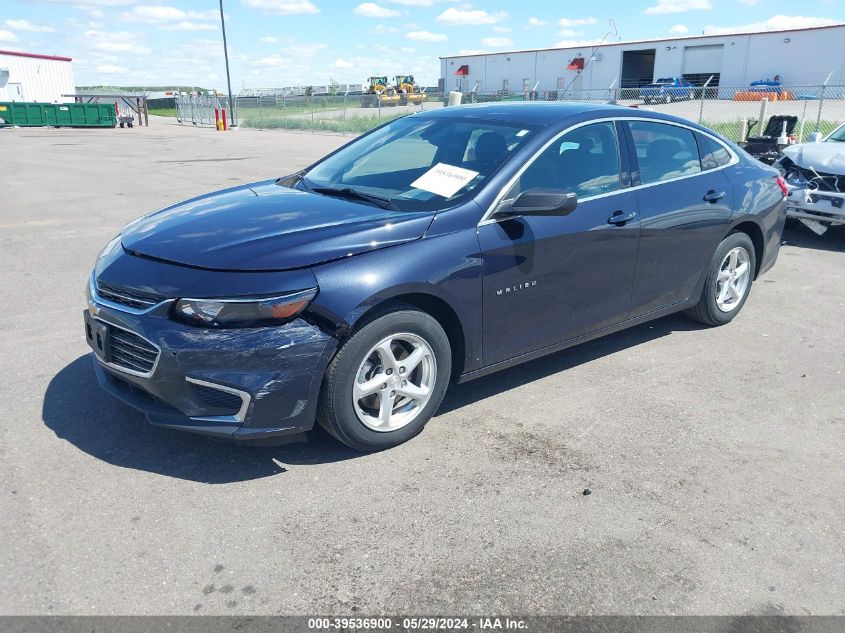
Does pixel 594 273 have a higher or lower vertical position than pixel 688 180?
lower

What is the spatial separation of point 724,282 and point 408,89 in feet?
191

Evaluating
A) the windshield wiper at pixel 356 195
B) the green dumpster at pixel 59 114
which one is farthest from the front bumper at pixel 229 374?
the green dumpster at pixel 59 114

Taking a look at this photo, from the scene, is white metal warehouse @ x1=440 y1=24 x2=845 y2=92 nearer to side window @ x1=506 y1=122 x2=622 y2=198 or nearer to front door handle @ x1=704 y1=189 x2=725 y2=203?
front door handle @ x1=704 y1=189 x2=725 y2=203

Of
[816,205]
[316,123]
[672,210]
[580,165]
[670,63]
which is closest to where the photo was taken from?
[580,165]

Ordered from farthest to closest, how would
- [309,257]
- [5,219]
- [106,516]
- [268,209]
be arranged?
[5,219] → [268,209] → [309,257] → [106,516]

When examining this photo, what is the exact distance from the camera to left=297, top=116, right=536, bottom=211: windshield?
3.99 meters

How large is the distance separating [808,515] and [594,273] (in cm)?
179

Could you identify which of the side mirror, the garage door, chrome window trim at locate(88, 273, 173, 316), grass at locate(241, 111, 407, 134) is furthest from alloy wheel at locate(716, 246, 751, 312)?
the garage door

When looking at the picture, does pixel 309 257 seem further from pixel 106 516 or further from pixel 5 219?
pixel 5 219

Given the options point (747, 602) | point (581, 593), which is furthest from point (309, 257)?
point (747, 602)

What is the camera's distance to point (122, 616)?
251cm

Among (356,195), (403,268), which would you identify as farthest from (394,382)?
(356,195)

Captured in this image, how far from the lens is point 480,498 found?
10.8 feet

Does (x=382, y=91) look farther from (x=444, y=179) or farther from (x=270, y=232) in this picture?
(x=270, y=232)
